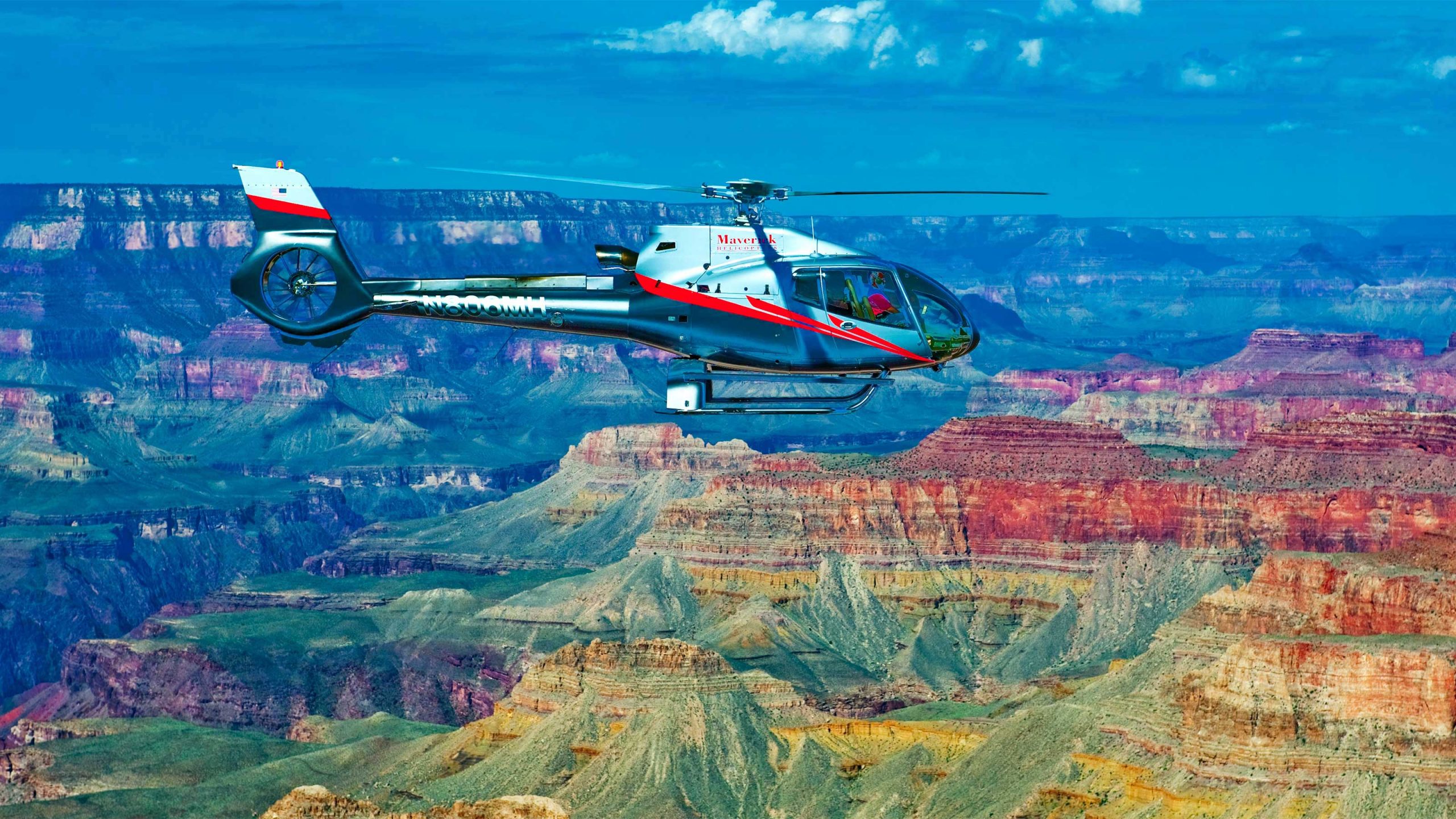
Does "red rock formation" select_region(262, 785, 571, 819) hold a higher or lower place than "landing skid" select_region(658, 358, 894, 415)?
lower

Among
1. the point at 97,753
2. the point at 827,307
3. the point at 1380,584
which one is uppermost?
the point at 827,307

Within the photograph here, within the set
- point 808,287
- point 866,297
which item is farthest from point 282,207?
point 866,297

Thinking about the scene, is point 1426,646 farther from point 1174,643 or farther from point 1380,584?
point 1174,643

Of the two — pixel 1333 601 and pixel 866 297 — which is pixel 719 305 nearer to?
pixel 866 297

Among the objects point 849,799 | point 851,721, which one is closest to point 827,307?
point 849,799

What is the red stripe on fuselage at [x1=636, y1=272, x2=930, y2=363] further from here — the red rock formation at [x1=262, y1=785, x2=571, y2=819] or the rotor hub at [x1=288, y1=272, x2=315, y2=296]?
the red rock formation at [x1=262, y1=785, x2=571, y2=819]

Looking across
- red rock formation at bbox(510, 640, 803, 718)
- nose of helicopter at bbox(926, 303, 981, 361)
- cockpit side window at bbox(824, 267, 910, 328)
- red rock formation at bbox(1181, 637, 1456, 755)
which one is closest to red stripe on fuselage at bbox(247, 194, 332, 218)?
cockpit side window at bbox(824, 267, 910, 328)
